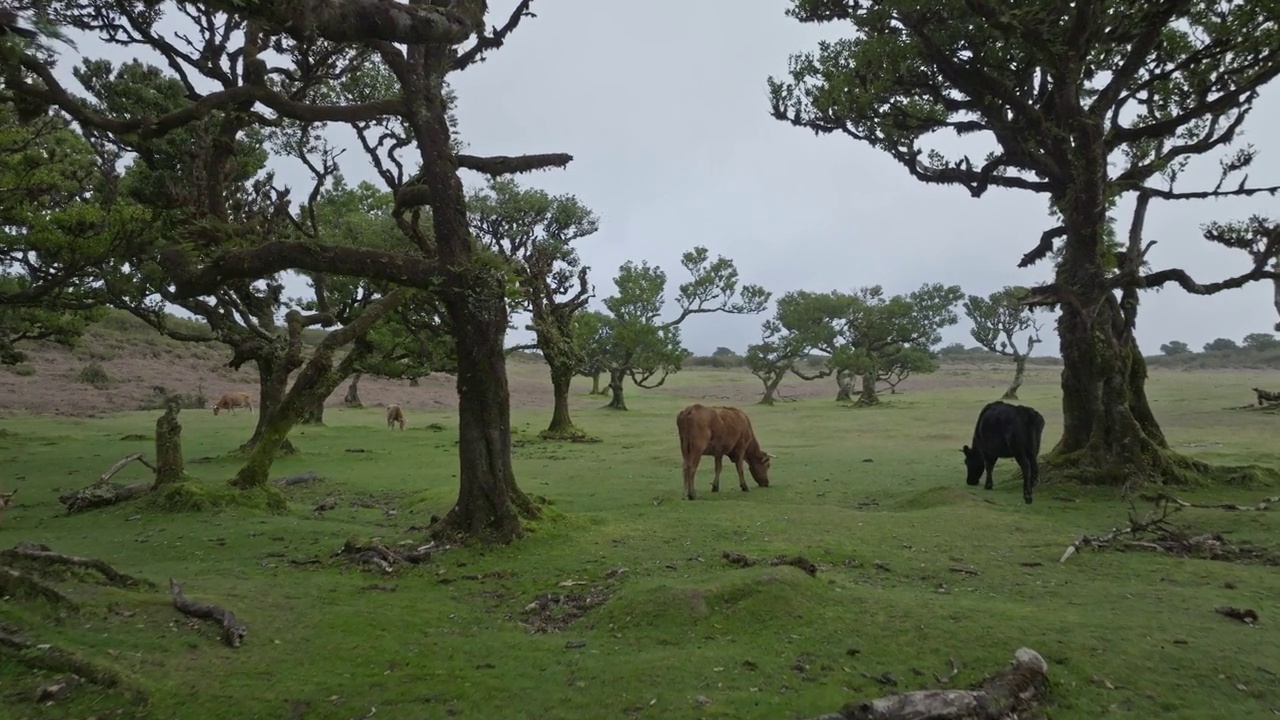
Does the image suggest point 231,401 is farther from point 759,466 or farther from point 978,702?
point 978,702

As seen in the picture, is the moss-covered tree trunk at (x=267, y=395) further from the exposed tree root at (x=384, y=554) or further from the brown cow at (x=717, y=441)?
the exposed tree root at (x=384, y=554)

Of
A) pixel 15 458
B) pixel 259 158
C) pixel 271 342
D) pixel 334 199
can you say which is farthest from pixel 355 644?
pixel 334 199

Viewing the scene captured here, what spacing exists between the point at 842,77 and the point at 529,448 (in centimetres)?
1453

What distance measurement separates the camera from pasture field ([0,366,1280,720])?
5156 millimetres

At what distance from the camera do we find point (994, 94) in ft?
50.8

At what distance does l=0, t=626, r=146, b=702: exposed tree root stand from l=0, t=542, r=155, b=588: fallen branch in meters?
1.83

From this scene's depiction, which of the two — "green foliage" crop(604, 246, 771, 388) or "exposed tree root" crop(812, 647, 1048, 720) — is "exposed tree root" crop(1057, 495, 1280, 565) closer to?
"exposed tree root" crop(812, 647, 1048, 720)

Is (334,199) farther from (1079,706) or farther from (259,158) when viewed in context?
(1079,706)

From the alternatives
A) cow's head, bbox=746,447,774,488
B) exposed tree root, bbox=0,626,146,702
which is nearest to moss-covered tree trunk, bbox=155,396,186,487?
exposed tree root, bbox=0,626,146,702

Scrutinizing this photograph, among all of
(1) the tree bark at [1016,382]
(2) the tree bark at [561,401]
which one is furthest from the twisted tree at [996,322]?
(2) the tree bark at [561,401]

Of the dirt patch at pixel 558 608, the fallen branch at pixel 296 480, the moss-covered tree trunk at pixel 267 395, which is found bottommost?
the fallen branch at pixel 296 480

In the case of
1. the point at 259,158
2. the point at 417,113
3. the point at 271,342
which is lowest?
the point at 271,342

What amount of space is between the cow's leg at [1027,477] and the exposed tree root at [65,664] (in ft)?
43.1

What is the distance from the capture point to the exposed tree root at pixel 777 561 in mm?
7648
